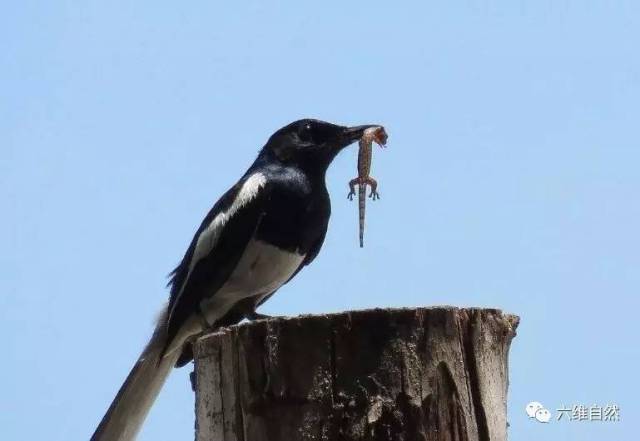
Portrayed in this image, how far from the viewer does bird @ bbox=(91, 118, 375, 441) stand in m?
6.65

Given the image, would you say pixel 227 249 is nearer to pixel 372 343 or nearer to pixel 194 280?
pixel 194 280

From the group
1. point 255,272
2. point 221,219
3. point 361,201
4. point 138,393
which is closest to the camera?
point 138,393

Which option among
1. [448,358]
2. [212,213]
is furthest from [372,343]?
[212,213]

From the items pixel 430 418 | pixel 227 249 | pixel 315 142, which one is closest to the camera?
pixel 430 418

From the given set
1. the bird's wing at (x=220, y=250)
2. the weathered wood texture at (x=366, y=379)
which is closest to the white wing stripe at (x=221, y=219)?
the bird's wing at (x=220, y=250)

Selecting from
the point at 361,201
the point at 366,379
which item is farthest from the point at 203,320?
the point at 366,379

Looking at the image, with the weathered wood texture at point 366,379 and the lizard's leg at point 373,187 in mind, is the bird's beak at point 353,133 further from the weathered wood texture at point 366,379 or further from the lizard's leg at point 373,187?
the weathered wood texture at point 366,379

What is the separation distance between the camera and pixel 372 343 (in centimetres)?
337

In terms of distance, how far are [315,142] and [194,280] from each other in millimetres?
1302

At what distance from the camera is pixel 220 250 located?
263 inches

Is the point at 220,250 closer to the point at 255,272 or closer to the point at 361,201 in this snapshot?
the point at 255,272

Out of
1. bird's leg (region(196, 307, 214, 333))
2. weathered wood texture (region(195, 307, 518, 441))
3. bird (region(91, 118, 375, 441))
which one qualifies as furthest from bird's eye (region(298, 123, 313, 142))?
weathered wood texture (region(195, 307, 518, 441))

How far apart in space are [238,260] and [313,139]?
1.13 meters

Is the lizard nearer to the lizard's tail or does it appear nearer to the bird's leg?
the lizard's tail
